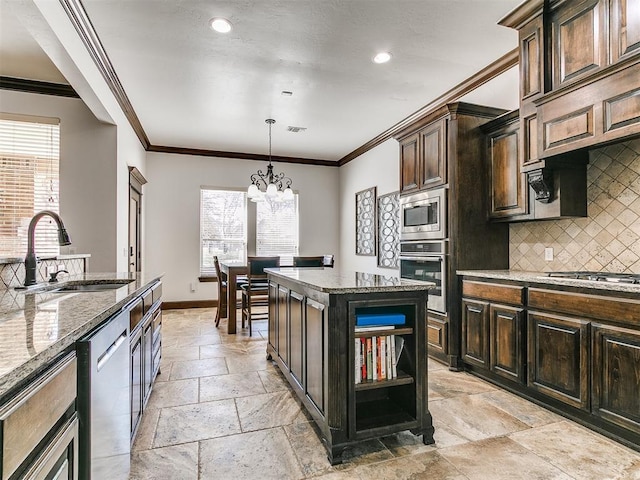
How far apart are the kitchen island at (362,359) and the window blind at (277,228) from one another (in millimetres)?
4652

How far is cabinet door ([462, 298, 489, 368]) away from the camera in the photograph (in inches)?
119

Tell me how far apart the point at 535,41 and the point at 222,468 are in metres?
3.42

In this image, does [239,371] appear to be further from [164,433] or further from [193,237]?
[193,237]

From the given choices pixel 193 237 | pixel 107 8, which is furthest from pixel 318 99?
pixel 193 237

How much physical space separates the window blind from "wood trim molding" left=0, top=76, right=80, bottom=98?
356cm

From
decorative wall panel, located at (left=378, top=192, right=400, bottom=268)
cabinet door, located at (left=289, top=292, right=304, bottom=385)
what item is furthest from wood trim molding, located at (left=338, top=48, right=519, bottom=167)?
cabinet door, located at (left=289, top=292, right=304, bottom=385)

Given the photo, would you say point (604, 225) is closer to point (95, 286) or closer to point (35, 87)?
point (95, 286)

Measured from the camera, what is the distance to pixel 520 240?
3.40 meters

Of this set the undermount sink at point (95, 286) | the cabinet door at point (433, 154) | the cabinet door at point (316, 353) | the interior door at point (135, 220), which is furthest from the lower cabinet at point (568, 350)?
the interior door at point (135, 220)

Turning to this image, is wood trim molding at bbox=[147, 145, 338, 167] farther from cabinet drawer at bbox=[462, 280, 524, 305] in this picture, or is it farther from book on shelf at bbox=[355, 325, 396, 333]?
book on shelf at bbox=[355, 325, 396, 333]

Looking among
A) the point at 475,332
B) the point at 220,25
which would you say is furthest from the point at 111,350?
the point at 475,332

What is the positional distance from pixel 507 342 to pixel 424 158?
6.34 feet

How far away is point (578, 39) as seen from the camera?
2375mm

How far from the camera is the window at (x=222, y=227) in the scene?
6641mm
